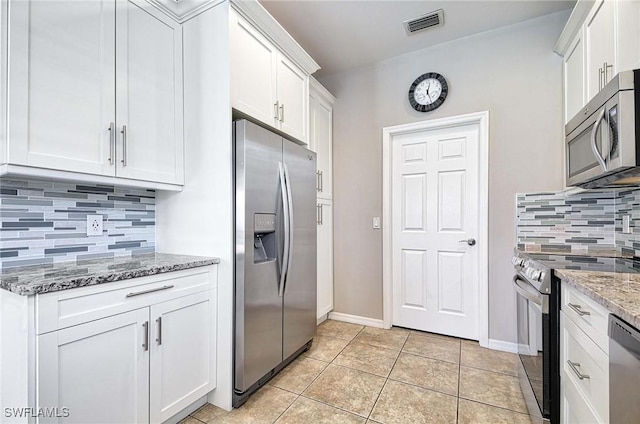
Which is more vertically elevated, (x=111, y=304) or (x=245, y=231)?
(x=245, y=231)

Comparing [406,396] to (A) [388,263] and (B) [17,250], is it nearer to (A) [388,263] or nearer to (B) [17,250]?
(A) [388,263]

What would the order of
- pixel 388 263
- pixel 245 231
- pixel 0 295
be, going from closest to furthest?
pixel 0 295 → pixel 245 231 → pixel 388 263

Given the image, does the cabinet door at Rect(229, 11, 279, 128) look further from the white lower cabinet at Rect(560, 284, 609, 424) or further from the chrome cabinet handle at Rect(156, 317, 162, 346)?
the white lower cabinet at Rect(560, 284, 609, 424)

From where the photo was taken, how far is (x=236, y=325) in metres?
1.78

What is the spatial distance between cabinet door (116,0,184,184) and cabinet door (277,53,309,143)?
687mm

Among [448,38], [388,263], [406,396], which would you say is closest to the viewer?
[406,396]

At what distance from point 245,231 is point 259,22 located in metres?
1.35

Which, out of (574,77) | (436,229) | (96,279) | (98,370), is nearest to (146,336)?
(98,370)

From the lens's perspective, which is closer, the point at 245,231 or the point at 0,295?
the point at 0,295

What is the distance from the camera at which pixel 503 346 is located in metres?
2.53

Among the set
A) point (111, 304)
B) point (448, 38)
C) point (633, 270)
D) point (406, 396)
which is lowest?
point (406, 396)

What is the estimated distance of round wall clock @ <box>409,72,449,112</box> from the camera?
2779 millimetres

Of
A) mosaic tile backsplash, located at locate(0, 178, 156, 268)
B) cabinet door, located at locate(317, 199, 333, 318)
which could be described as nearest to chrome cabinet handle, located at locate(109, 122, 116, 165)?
mosaic tile backsplash, located at locate(0, 178, 156, 268)

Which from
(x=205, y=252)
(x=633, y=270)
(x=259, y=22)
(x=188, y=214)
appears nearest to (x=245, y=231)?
(x=205, y=252)
